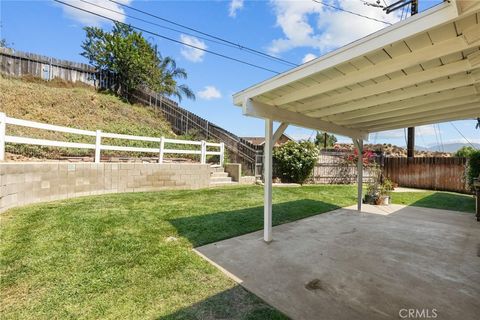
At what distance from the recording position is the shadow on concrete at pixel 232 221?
152 inches

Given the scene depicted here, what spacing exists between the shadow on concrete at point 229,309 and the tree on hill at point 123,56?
16.0 meters

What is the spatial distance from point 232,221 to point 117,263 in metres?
2.23

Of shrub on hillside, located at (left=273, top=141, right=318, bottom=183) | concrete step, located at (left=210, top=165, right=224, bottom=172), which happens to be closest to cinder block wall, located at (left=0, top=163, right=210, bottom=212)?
concrete step, located at (left=210, top=165, right=224, bottom=172)

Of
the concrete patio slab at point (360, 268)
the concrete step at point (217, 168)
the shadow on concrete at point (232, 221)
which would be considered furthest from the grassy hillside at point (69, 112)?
the concrete patio slab at point (360, 268)

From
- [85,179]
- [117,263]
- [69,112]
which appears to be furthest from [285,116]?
[69,112]

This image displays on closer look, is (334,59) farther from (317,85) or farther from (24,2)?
(24,2)

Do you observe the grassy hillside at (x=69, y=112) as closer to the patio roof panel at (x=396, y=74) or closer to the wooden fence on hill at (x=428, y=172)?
the patio roof panel at (x=396, y=74)

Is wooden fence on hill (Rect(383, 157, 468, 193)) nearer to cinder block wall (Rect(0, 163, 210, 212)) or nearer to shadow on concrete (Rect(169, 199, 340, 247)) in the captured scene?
shadow on concrete (Rect(169, 199, 340, 247))

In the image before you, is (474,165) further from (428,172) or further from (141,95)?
(141,95)

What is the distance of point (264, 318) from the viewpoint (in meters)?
2.00

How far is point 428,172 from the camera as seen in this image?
11.5m

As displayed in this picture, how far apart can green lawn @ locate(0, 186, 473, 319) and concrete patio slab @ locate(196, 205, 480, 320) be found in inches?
13.1

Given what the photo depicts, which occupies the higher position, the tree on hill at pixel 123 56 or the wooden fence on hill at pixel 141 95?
the tree on hill at pixel 123 56

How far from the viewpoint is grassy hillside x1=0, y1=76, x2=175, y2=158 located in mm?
8680
